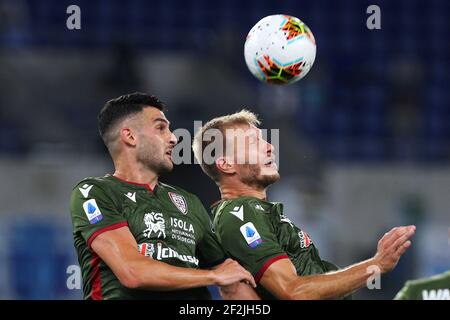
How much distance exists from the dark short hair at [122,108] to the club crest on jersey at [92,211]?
26.7 inches

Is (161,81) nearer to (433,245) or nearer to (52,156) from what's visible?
(52,156)

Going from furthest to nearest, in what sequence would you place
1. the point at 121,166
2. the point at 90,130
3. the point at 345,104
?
the point at 345,104, the point at 90,130, the point at 121,166

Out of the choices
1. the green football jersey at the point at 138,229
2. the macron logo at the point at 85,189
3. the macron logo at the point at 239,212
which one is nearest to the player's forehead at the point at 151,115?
the green football jersey at the point at 138,229

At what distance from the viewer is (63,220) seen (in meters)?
13.4

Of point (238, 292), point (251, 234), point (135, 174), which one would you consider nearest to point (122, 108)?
point (135, 174)

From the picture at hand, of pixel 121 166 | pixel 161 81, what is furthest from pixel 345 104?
pixel 121 166

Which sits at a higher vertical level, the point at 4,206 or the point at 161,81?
the point at 161,81

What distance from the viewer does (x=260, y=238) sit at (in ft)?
21.4

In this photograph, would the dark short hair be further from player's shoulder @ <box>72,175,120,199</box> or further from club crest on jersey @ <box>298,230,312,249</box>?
club crest on jersey @ <box>298,230,312,249</box>

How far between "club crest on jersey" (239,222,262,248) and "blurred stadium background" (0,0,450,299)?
6.60 metres

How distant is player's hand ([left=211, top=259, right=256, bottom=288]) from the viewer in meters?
5.95

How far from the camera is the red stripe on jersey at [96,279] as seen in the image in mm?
6184

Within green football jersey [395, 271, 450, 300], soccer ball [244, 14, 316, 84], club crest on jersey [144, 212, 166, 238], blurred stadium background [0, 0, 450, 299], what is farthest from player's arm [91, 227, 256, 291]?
blurred stadium background [0, 0, 450, 299]
